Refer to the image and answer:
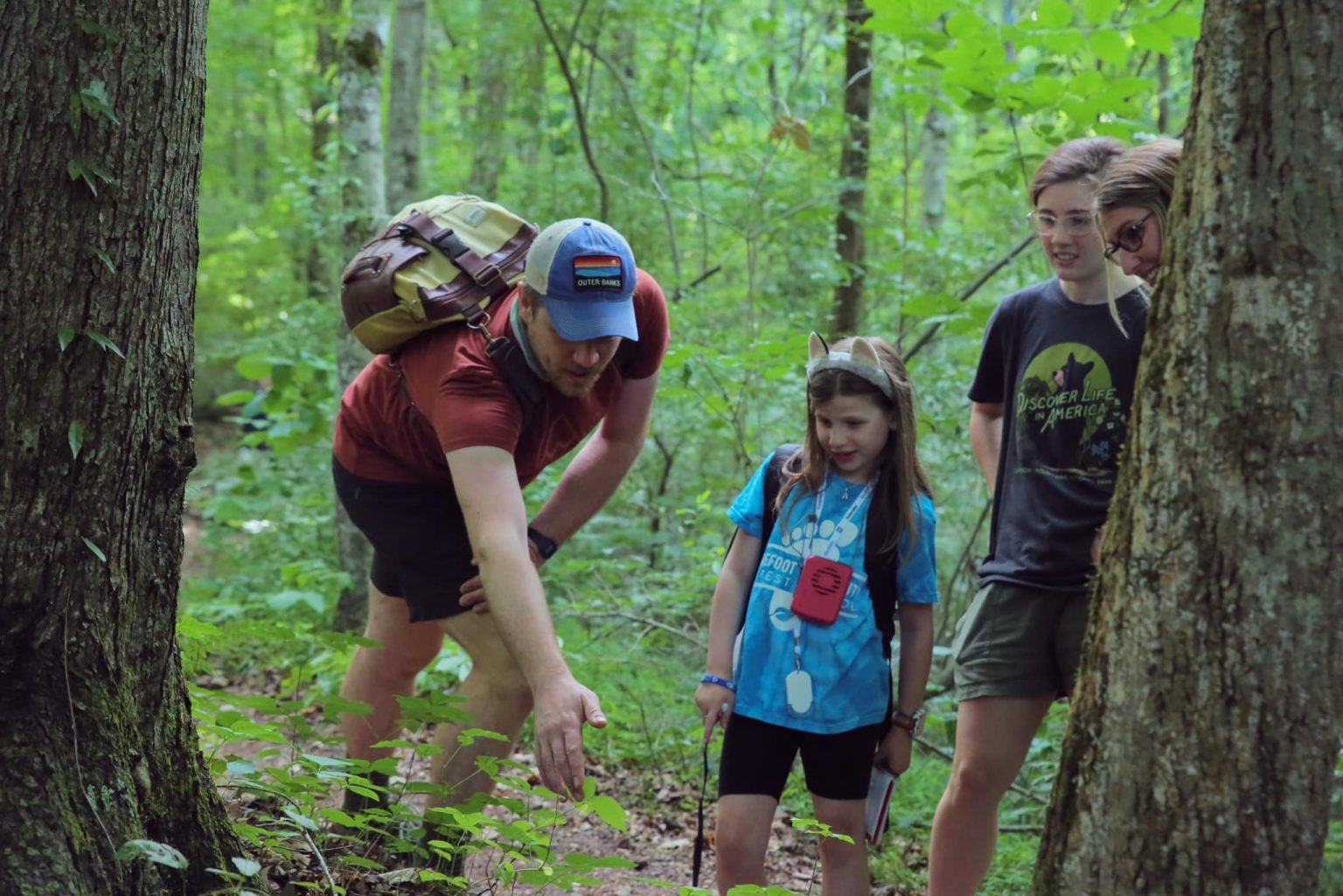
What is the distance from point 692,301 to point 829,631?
424 cm

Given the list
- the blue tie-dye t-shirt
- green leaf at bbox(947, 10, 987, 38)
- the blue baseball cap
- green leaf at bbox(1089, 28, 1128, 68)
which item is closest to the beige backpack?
the blue baseball cap

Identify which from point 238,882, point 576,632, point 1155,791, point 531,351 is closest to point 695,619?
point 576,632

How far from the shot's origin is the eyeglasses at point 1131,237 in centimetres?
283

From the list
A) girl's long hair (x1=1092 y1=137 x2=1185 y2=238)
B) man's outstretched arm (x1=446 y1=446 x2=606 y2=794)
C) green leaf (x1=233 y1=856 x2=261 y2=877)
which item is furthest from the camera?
girl's long hair (x1=1092 y1=137 x2=1185 y2=238)

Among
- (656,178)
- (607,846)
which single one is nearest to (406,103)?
(656,178)

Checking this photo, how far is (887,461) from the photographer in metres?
3.33

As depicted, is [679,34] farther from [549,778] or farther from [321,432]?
[549,778]

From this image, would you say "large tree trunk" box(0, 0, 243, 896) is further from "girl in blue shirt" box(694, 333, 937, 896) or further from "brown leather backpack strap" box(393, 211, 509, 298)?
"girl in blue shirt" box(694, 333, 937, 896)

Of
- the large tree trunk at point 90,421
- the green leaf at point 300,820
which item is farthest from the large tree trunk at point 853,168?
the large tree trunk at point 90,421

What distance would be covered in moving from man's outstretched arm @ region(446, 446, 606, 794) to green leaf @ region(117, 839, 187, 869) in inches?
31.1

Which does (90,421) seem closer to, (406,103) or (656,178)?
(656,178)

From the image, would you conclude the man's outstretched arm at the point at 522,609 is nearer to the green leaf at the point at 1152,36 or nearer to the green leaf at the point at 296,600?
the green leaf at the point at 1152,36

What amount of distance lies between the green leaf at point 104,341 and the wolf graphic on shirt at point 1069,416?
2284mm

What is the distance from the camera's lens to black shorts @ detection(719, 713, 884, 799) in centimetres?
316
